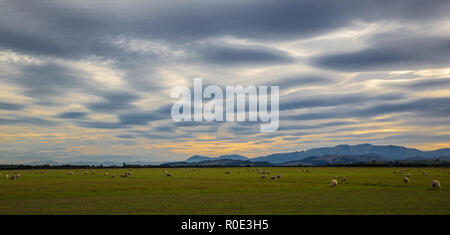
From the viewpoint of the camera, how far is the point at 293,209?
955 inches

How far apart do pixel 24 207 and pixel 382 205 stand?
87.5ft

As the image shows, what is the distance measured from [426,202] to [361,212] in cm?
875

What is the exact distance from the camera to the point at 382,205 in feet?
85.5
